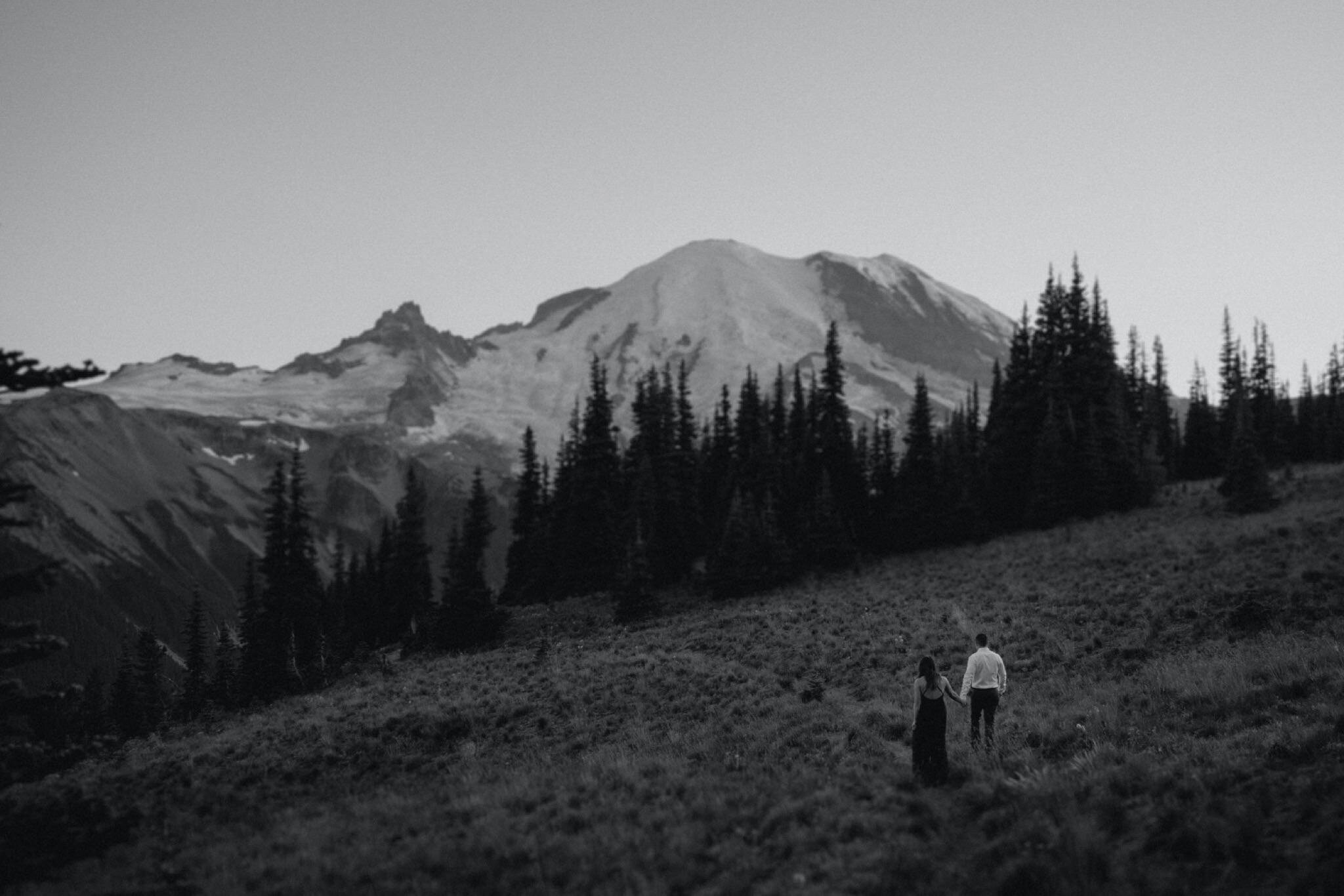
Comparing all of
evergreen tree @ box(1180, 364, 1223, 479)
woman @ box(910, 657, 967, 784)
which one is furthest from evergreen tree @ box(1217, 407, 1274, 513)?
woman @ box(910, 657, 967, 784)

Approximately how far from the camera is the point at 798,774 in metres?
13.3

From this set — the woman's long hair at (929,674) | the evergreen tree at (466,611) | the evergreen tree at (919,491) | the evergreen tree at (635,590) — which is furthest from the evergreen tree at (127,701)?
the woman's long hair at (929,674)

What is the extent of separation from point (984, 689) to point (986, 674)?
0.25 metres

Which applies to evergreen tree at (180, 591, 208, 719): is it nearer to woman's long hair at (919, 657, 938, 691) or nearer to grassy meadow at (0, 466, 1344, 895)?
grassy meadow at (0, 466, 1344, 895)

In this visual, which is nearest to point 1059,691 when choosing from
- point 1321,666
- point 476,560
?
point 1321,666

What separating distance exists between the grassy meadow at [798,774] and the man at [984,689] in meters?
0.60

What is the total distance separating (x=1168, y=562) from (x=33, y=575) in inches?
1354

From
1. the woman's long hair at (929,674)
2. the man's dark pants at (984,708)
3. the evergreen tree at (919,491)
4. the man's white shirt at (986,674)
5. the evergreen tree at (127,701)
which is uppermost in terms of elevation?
the evergreen tree at (919,491)

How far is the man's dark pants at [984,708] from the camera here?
1454cm

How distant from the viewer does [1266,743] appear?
11.1m

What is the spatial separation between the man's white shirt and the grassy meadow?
938 mm

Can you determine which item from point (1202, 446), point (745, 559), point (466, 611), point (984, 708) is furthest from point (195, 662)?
point (1202, 446)

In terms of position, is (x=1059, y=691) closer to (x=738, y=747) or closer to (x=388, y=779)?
(x=738, y=747)

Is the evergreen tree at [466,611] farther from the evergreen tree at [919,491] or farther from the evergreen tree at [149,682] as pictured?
the evergreen tree at [919,491]
